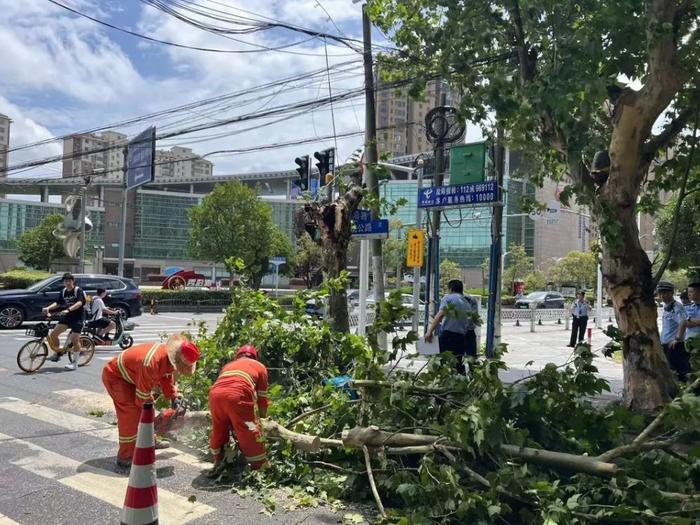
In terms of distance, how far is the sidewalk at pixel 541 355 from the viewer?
1082 centimetres

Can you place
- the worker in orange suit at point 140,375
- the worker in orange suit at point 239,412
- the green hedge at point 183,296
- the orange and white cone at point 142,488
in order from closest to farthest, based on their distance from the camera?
the orange and white cone at point 142,488
the worker in orange suit at point 239,412
the worker in orange suit at point 140,375
the green hedge at point 183,296

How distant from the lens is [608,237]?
18.0 ft

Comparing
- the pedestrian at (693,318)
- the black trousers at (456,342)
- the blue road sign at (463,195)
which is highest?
the blue road sign at (463,195)

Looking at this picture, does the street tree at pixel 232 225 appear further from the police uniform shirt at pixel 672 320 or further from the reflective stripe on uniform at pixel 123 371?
the reflective stripe on uniform at pixel 123 371

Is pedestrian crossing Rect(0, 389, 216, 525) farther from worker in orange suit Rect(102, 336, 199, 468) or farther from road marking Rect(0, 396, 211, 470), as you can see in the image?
worker in orange suit Rect(102, 336, 199, 468)

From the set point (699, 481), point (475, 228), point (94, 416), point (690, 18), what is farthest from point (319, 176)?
point (475, 228)

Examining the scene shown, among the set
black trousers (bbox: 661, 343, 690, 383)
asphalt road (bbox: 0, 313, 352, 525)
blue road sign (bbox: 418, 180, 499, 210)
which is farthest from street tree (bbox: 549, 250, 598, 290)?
asphalt road (bbox: 0, 313, 352, 525)

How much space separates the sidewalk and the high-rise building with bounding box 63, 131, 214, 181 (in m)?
12.8

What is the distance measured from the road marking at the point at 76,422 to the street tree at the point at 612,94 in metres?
4.30

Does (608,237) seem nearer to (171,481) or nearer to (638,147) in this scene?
(638,147)

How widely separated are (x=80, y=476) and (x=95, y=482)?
244 millimetres

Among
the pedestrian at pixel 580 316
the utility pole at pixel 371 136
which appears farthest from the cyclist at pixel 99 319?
the pedestrian at pixel 580 316

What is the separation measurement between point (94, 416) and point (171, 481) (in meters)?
2.75

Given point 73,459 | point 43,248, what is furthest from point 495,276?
point 43,248
